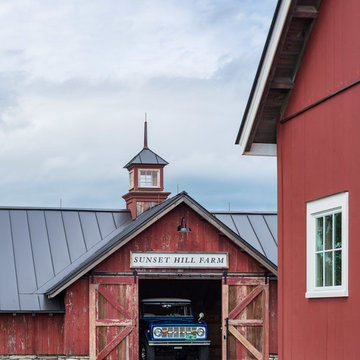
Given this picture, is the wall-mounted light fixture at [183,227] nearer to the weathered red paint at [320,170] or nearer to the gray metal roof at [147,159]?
the gray metal roof at [147,159]

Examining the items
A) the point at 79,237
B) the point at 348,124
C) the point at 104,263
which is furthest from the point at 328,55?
the point at 79,237

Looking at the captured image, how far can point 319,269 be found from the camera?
38.9ft

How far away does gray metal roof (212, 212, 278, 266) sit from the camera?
28.7 meters

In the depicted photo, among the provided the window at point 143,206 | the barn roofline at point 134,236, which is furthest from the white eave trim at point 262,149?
the window at point 143,206

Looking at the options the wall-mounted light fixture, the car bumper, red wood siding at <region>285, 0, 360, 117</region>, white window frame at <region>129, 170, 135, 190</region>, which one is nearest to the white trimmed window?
red wood siding at <region>285, 0, 360, 117</region>

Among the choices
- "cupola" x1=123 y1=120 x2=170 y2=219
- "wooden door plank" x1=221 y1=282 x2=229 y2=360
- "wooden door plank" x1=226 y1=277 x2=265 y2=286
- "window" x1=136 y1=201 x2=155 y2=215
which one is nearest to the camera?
Answer: "wooden door plank" x1=221 y1=282 x2=229 y2=360

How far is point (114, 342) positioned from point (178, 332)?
190 centimetres

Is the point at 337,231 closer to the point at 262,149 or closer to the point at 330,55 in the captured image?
the point at 330,55

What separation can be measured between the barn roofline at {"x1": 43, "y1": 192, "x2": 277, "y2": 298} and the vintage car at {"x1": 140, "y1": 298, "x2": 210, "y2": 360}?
7.91 feet

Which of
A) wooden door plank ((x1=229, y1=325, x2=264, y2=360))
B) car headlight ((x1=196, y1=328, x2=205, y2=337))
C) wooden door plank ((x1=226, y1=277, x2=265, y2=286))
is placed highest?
wooden door plank ((x1=226, y1=277, x2=265, y2=286))

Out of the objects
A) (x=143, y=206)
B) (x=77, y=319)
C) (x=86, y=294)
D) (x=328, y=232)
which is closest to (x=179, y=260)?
(x=86, y=294)

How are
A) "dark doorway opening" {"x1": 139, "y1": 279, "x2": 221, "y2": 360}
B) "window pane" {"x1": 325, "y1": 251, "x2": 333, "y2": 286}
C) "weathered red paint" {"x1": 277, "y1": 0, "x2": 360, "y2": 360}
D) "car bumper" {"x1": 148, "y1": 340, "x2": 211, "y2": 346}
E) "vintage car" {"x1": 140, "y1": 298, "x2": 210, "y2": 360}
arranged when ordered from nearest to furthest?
"weathered red paint" {"x1": 277, "y1": 0, "x2": 360, "y2": 360}
"window pane" {"x1": 325, "y1": 251, "x2": 333, "y2": 286}
"car bumper" {"x1": 148, "y1": 340, "x2": 211, "y2": 346}
"vintage car" {"x1": 140, "y1": 298, "x2": 210, "y2": 360}
"dark doorway opening" {"x1": 139, "y1": 279, "x2": 221, "y2": 360}

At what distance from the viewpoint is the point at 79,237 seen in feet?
93.4

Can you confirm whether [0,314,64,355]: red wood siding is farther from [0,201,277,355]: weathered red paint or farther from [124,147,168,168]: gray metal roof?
[124,147,168,168]: gray metal roof
